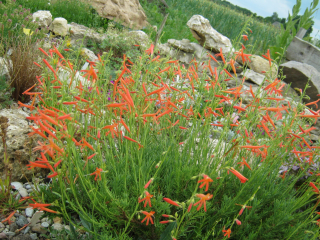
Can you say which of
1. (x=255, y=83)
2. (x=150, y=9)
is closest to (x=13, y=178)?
(x=255, y=83)

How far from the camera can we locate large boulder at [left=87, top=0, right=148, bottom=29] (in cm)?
813

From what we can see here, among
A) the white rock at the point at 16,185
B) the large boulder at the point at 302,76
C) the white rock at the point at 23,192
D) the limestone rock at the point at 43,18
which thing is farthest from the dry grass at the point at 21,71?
the large boulder at the point at 302,76

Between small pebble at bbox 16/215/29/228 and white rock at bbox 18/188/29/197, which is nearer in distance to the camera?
small pebble at bbox 16/215/29/228

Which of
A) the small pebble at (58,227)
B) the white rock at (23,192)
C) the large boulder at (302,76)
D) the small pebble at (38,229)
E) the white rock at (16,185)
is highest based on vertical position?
the large boulder at (302,76)

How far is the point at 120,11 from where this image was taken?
834 centimetres

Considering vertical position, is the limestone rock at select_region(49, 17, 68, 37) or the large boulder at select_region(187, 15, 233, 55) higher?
the large boulder at select_region(187, 15, 233, 55)

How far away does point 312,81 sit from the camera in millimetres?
6426

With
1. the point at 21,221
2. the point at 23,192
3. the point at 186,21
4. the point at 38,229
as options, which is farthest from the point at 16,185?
the point at 186,21

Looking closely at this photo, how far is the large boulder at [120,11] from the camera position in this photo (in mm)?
8134

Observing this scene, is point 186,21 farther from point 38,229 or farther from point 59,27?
point 38,229

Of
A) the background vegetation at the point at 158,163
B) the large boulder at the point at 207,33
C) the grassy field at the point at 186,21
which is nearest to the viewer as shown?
the background vegetation at the point at 158,163

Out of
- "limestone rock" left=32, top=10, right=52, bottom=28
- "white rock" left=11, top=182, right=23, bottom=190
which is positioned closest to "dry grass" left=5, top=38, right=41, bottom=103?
"white rock" left=11, top=182, right=23, bottom=190

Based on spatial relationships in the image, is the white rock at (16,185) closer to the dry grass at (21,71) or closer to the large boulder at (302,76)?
the dry grass at (21,71)

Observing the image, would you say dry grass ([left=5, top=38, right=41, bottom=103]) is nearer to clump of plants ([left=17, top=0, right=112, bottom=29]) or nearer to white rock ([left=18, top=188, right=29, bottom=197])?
white rock ([left=18, top=188, right=29, bottom=197])
